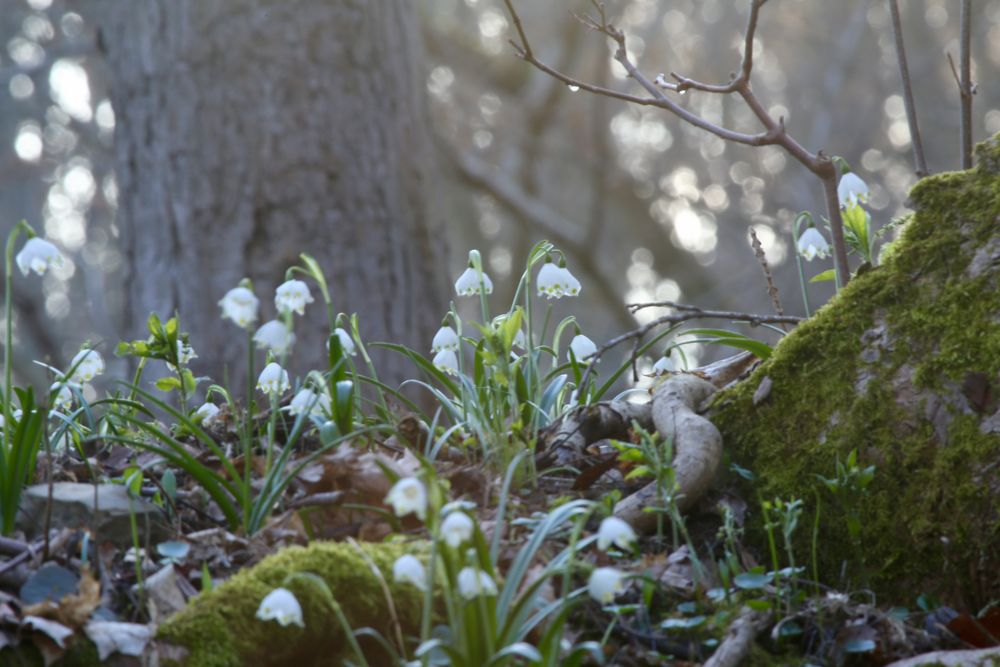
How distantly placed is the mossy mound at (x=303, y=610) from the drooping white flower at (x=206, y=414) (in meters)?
0.88

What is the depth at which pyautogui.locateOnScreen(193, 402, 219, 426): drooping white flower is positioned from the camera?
274 cm

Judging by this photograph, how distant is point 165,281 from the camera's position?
5.34 meters

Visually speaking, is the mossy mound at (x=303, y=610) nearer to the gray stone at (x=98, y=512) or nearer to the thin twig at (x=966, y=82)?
the gray stone at (x=98, y=512)

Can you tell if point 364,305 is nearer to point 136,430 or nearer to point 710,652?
point 136,430

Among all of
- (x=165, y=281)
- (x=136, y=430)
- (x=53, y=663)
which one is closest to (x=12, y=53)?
(x=165, y=281)

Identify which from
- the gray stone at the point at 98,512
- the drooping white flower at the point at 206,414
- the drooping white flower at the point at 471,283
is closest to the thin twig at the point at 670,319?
the drooping white flower at the point at 471,283

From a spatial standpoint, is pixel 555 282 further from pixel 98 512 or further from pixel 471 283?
pixel 98 512

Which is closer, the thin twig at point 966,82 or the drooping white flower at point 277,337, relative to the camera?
the drooping white flower at point 277,337

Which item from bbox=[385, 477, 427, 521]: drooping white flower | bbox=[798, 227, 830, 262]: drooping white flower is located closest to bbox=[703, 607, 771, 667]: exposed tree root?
→ bbox=[385, 477, 427, 521]: drooping white flower

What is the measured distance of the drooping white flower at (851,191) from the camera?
2.83 metres

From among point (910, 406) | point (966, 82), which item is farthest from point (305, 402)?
point (966, 82)

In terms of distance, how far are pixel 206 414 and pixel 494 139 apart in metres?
14.3

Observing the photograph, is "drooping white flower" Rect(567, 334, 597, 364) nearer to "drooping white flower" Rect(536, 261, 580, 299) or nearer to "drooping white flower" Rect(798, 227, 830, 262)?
"drooping white flower" Rect(536, 261, 580, 299)

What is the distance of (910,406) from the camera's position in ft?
7.97
